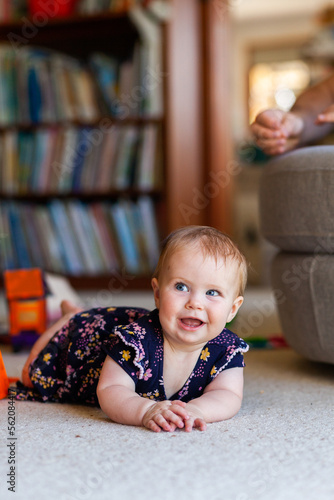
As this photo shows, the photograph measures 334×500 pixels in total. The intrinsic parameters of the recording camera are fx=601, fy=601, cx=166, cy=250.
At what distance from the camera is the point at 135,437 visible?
78 centimetres

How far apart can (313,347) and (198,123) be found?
1665 mm

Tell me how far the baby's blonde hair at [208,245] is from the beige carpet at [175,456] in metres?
0.22

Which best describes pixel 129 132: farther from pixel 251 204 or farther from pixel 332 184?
pixel 332 184

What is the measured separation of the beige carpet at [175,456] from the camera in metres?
0.61

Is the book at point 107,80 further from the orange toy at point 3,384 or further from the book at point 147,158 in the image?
the orange toy at point 3,384

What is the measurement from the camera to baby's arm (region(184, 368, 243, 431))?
82 centimetres

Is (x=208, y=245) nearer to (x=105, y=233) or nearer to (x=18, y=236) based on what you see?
(x=105, y=233)

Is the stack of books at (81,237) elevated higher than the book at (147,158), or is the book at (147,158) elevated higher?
the book at (147,158)

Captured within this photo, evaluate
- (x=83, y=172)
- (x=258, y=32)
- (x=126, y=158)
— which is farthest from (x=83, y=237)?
(x=258, y=32)

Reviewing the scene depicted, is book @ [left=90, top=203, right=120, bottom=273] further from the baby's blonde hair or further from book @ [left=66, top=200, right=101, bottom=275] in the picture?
the baby's blonde hair

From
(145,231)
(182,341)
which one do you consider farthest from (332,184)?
(145,231)

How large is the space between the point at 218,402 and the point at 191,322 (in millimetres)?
124

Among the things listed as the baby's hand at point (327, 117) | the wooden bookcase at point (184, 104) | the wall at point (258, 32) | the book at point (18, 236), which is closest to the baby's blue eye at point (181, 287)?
the baby's hand at point (327, 117)

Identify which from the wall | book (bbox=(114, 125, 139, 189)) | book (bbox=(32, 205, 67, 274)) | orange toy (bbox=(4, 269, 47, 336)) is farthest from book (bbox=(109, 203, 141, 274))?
the wall
